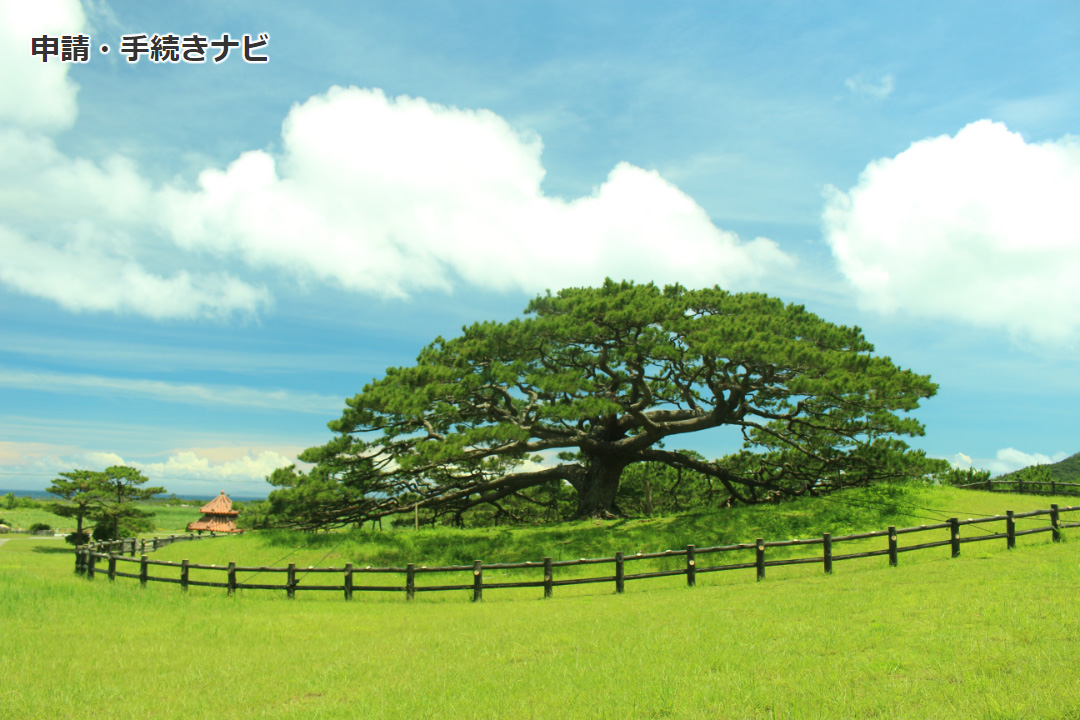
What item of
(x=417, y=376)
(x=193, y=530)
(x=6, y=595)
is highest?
(x=417, y=376)

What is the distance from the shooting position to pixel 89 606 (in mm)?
12219

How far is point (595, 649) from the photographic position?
314 inches

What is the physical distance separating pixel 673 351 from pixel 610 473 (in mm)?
6604

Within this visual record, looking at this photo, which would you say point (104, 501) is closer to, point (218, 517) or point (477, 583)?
point (218, 517)

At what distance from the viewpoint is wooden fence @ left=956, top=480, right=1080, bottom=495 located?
2852 centimetres

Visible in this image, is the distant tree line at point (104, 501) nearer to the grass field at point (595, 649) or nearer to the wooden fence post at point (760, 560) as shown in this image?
the grass field at point (595, 649)

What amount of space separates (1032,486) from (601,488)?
22.7 metres

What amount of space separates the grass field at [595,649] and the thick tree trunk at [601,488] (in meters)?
10.1

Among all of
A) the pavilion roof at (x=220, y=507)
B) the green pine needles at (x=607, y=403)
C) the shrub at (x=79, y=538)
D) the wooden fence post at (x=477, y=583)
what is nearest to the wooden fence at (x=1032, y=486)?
the green pine needles at (x=607, y=403)

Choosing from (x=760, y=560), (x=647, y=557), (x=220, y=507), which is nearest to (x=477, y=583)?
(x=647, y=557)

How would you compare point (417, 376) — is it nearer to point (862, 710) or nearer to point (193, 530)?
point (862, 710)

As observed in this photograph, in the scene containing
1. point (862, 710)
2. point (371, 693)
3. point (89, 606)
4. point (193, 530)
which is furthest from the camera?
point (193, 530)

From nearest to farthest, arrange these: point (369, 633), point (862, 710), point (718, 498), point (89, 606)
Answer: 1. point (862, 710)
2. point (369, 633)
3. point (89, 606)
4. point (718, 498)

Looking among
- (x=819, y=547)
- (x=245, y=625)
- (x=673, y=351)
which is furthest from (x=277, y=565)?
(x=819, y=547)
